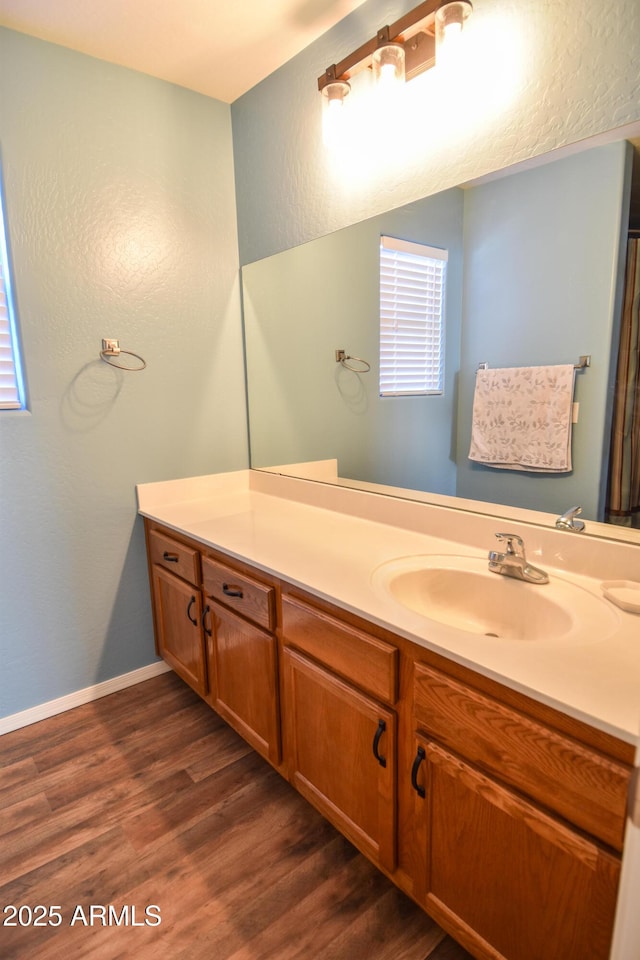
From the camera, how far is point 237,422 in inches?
94.3

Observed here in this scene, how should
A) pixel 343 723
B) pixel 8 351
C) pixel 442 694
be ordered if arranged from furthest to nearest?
pixel 8 351
pixel 343 723
pixel 442 694

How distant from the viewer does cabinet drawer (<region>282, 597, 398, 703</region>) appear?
1.10 metres

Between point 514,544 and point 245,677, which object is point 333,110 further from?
point 245,677

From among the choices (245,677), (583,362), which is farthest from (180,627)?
(583,362)

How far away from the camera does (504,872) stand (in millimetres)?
913

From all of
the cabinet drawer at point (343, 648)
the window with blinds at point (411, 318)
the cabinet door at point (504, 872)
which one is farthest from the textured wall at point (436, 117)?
the cabinet door at point (504, 872)

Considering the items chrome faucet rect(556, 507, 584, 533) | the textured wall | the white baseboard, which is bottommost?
the white baseboard

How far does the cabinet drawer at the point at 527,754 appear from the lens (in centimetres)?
75

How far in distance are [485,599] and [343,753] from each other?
1.74 ft

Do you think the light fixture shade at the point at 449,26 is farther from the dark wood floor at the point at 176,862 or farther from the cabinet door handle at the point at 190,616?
the dark wood floor at the point at 176,862

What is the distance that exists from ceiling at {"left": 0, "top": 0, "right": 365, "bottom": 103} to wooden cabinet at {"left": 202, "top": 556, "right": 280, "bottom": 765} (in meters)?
1.80

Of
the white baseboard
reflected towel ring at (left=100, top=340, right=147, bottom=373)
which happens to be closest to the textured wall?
reflected towel ring at (left=100, top=340, right=147, bottom=373)

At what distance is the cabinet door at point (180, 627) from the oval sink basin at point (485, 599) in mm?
854

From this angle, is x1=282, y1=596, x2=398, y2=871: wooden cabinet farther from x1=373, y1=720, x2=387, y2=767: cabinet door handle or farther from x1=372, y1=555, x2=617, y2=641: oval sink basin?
x1=372, y1=555, x2=617, y2=641: oval sink basin
